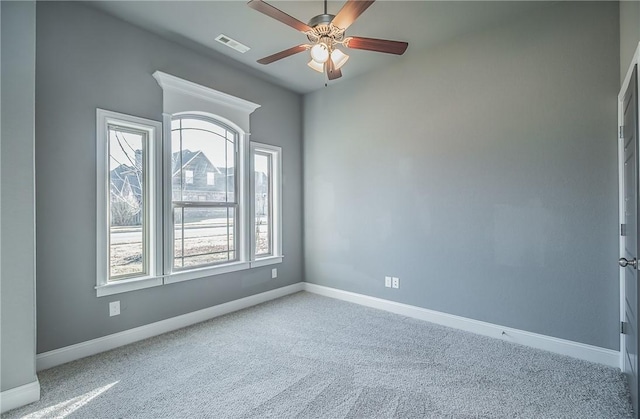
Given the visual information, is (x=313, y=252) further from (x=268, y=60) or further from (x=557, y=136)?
(x=557, y=136)

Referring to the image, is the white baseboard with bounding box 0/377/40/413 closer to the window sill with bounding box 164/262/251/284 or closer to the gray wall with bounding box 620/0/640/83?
the window sill with bounding box 164/262/251/284

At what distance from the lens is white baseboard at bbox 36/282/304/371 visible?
2.53m

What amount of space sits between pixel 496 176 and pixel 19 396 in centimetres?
411

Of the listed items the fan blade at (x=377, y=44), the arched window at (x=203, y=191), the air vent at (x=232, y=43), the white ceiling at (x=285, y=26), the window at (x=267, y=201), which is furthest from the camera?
the window at (x=267, y=201)

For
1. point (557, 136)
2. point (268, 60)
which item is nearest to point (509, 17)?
point (557, 136)

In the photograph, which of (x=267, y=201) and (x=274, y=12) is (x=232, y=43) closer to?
(x=274, y=12)

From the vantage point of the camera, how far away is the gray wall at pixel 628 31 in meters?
1.91

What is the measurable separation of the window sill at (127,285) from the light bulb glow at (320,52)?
2.58 meters

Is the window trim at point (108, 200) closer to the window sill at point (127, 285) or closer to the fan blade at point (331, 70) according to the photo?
the window sill at point (127, 285)

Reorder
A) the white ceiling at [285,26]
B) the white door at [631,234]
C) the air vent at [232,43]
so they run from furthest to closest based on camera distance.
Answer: the air vent at [232,43], the white ceiling at [285,26], the white door at [631,234]

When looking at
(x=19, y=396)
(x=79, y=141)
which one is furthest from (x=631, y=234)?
(x=79, y=141)

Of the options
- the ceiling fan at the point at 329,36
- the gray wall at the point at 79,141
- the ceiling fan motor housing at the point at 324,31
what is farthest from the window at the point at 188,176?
the ceiling fan motor housing at the point at 324,31

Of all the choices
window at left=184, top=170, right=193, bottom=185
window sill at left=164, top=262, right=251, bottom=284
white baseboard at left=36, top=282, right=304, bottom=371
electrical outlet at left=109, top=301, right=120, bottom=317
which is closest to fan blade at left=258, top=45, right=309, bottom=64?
window at left=184, top=170, right=193, bottom=185

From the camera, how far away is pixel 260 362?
8.50 ft
